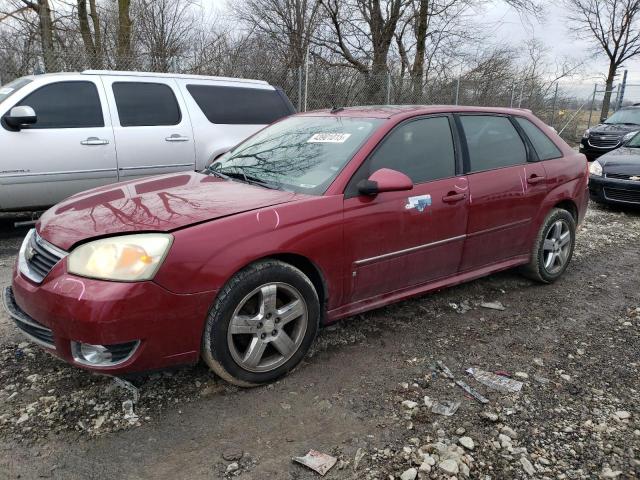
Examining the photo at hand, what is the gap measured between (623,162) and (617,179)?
323mm

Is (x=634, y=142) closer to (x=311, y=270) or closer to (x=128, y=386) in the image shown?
(x=311, y=270)

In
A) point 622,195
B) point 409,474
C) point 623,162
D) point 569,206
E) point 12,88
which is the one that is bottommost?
point 409,474

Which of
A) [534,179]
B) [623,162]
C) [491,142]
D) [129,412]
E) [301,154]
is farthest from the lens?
[623,162]

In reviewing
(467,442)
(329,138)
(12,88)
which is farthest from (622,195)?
(12,88)

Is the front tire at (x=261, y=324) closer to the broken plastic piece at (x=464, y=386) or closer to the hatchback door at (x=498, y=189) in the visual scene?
the broken plastic piece at (x=464, y=386)

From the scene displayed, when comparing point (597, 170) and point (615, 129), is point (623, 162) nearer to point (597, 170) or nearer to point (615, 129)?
point (597, 170)

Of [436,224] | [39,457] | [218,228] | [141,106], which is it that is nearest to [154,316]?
[218,228]

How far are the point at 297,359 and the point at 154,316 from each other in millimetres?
916

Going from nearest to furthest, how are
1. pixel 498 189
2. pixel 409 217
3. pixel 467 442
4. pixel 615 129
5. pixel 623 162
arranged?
1. pixel 467 442
2. pixel 409 217
3. pixel 498 189
4. pixel 623 162
5. pixel 615 129

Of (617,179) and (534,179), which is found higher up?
(534,179)

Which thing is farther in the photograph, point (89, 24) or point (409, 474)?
point (89, 24)

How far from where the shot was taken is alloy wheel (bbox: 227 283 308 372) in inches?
105

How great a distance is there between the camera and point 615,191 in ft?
26.4

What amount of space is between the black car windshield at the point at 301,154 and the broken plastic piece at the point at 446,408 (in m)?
1.35
